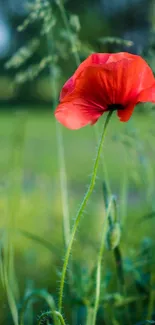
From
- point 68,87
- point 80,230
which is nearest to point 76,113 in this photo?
point 68,87

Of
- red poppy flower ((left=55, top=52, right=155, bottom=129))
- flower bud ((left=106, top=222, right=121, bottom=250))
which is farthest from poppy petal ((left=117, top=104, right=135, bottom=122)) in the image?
flower bud ((left=106, top=222, right=121, bottom=250))

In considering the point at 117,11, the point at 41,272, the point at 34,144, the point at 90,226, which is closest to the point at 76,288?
the point at 41,272

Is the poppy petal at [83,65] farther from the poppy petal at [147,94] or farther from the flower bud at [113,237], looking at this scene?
the flower bud at [113,237]

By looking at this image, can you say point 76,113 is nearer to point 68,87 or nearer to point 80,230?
point 68,87

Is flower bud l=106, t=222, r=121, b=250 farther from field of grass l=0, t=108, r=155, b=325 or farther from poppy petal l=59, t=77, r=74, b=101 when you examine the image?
poppy petal l=59, t=77, r=74, b=101

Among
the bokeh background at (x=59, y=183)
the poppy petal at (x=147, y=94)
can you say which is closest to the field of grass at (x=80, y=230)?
the bokeh background at (x=59, y=183)

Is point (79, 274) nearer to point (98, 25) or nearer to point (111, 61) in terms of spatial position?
point (111, 61)
